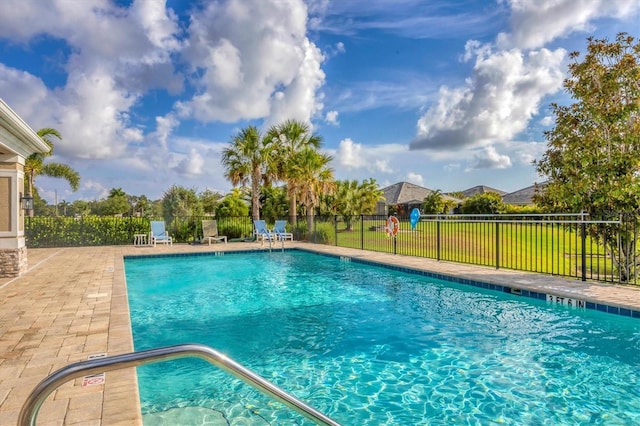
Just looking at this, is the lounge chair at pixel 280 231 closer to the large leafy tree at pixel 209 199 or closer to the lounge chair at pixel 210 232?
the lounge chair at pixel 210 232

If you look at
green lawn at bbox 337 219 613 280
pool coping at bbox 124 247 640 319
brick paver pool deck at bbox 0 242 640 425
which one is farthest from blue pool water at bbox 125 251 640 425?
green lawn at bbox 337 219 613 280

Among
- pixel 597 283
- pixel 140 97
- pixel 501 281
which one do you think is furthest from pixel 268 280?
pixel 140 97

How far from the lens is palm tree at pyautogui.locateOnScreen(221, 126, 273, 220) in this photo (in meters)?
17.5

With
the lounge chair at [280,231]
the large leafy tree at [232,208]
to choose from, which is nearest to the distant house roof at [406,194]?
the large leafy tree at [232,208]

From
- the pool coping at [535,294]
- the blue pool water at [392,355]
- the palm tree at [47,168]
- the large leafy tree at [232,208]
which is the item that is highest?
the palm tree at [47,168]

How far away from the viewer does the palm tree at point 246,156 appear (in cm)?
1755

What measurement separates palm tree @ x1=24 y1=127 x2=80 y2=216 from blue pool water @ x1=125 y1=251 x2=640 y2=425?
585 inches

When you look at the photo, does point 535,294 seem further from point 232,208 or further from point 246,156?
point 232,208

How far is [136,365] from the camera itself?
5.63 ft

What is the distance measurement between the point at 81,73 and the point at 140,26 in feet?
12.5

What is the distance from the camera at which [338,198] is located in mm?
26547

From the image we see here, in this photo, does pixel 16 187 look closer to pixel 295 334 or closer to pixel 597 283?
pixel 295 334

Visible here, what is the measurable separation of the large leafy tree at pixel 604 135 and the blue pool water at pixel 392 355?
2645mm

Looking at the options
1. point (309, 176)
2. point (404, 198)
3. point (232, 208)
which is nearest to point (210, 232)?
point (309, 176)
